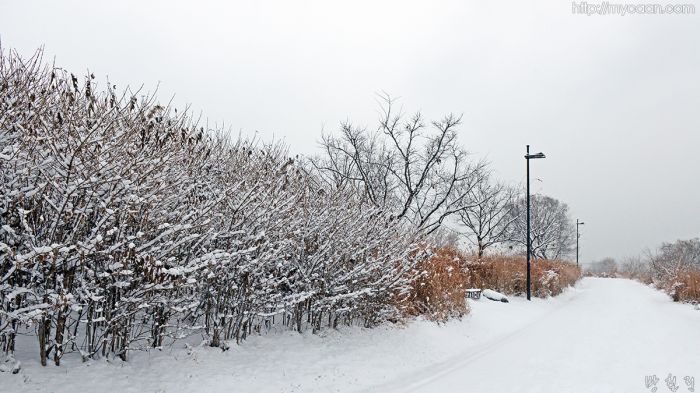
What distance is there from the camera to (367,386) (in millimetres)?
6223

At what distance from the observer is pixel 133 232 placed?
5.02 m

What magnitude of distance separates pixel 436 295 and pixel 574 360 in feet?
11.2

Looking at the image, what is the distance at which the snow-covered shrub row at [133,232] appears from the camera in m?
4.30

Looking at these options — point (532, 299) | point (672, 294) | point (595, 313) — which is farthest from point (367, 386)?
point (672, 294)

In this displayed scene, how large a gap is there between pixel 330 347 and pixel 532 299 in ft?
49.5

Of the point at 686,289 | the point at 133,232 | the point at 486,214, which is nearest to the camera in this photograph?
the point at 133,232

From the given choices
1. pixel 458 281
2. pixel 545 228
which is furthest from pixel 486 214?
pixel 458 281

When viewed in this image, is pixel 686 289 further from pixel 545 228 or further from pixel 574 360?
pixel 545 228

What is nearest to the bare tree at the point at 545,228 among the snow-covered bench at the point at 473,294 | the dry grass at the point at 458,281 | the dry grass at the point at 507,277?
the dry grass at the point at 458,281

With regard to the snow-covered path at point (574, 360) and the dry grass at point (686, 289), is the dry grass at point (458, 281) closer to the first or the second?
the snow-covered path at point (574, 360)

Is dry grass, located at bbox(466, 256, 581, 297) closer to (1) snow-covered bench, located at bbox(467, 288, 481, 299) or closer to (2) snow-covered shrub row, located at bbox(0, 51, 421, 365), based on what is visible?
(1) snow-covered bench, located at bbox(467, 288, 481, 299)

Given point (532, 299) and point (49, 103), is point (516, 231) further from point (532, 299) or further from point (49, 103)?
point (49, 103)

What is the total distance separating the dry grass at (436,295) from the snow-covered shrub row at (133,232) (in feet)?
9.15

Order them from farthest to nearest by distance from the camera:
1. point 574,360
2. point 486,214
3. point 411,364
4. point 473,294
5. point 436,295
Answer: point 486,214 → point 473,294 → point 436,295 → point 574,360 → point 411,364
